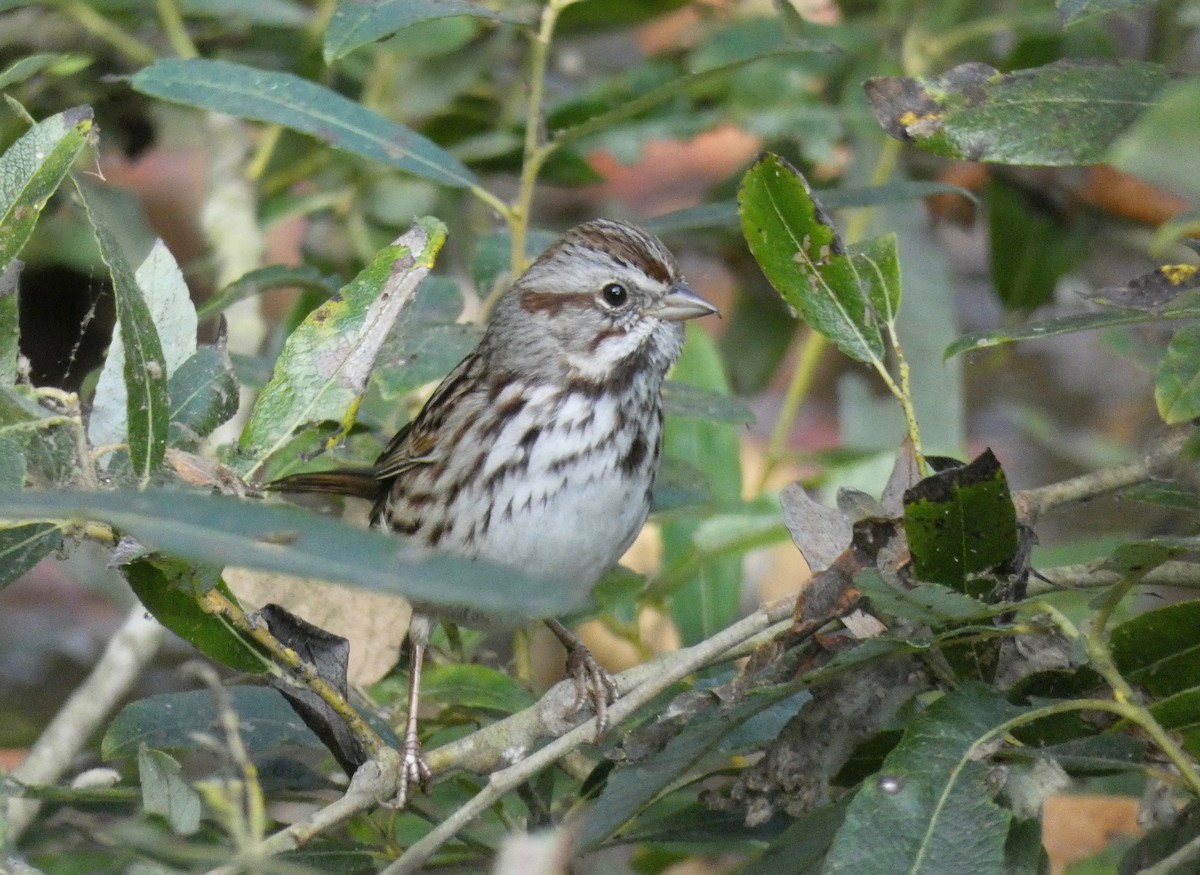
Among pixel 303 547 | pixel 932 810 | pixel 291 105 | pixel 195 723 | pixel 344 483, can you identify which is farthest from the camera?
pixel 344 483

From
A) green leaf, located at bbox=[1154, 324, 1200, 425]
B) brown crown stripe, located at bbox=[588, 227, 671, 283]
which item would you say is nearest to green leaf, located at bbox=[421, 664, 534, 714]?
brown crown stripe, located at bbox=[588, 227, 671, 283]

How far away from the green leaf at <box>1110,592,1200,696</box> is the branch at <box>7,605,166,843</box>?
150 centimetres

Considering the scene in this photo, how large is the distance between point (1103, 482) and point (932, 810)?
1.61ft

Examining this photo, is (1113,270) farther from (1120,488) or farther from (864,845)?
(864,845)

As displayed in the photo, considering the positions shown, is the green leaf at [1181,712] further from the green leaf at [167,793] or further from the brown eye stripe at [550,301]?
the brown eye stripe at [550,301]

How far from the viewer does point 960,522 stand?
5.14 feet

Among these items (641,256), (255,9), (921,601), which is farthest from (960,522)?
(255,9)

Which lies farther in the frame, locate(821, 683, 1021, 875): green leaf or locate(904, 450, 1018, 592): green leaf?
locate(904, 450, 1018, 592): green leaf

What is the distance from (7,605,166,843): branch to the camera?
2.50 m

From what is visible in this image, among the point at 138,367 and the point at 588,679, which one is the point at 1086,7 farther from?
the point at 588,679

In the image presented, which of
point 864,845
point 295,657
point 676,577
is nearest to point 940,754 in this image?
point 864,845

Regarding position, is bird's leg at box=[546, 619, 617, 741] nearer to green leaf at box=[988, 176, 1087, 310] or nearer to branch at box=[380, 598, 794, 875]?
branch at box=[380, 598, 794, 875]

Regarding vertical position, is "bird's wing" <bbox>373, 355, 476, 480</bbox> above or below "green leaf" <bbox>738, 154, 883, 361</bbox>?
below

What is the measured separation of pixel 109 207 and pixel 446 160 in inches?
64.9
